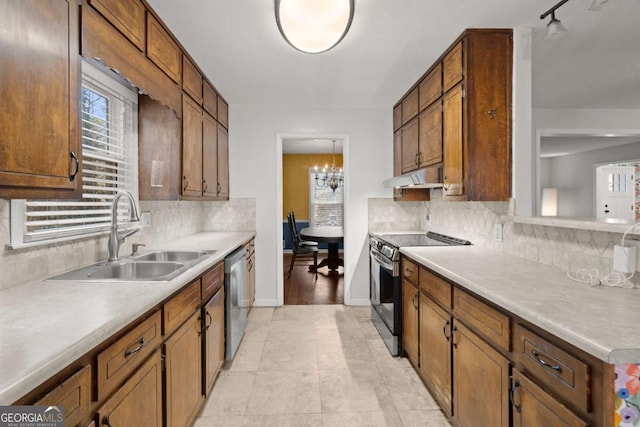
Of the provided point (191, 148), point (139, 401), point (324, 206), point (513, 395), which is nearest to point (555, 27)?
point (513, 395)

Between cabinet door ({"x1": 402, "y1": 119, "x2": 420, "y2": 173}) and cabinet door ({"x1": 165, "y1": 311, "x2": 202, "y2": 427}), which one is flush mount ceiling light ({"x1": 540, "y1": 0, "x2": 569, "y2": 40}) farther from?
cabinet door ({"x1": 165, "y1": 311, "x2": 202, "y2": 427})

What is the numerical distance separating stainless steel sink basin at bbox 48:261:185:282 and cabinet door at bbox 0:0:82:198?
1.77 feet

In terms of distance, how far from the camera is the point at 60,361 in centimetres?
80

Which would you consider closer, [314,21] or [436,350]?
[314,21]

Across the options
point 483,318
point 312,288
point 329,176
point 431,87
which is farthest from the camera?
point 329,176

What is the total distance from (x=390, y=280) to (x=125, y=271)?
2010mm

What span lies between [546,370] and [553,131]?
2045 mm

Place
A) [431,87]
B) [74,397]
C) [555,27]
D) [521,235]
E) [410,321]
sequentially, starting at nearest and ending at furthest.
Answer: [74,397] < [555,27] < [521,235] < [410,321] < [431,87]

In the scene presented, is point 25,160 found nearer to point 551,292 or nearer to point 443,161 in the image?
point 551,292

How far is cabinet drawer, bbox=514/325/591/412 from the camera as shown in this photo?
0.94 meters

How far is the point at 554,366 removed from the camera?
1048mm

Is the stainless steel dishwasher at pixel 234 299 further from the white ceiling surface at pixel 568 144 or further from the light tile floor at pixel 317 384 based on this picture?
the white ceiling surface at pixel 568 144

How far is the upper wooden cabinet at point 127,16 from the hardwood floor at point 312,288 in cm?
319

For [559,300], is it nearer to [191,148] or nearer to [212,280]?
[212,280]
